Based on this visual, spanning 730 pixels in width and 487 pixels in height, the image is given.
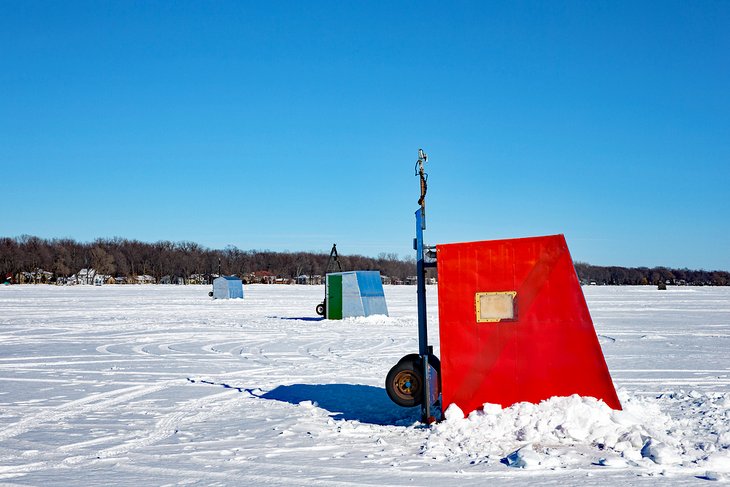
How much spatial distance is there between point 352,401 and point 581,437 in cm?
372

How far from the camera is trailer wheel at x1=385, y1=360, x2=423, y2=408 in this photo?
793 centimetres

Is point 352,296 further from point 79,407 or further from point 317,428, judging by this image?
point 317,428

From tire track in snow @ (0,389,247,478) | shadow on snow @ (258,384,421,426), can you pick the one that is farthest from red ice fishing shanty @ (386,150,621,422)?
tire track in snow @ (0,389,247,478)

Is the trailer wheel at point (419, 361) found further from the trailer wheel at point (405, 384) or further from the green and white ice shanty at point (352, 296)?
the green and white ice shanty at point (352, 296)

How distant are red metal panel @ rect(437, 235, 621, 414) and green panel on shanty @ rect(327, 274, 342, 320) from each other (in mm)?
20402

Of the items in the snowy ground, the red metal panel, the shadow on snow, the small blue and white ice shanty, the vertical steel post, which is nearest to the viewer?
the snowy ground

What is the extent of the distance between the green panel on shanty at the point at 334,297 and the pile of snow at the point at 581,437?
2065 cm

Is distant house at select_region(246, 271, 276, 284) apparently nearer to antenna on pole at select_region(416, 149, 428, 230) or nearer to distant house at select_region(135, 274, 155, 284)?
distant house at select_region(135, 274, 155, 284)

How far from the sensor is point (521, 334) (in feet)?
24.7

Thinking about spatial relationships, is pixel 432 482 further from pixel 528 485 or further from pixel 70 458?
pixel 70 458

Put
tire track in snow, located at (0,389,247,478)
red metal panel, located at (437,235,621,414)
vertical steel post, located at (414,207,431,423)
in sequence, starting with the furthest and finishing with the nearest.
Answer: vertical steel post, located at (414,207,431,423) < red metal panel, located at (437,235,621,414) < tire track in snow, located at (0,389,247,478)

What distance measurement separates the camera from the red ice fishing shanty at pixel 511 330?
7.36 meters

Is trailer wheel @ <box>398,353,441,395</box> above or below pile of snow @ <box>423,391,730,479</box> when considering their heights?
above

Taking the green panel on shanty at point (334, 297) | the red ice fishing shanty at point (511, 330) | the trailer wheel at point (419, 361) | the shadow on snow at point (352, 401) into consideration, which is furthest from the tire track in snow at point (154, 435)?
the green panel on shanty at point (334, 297)
